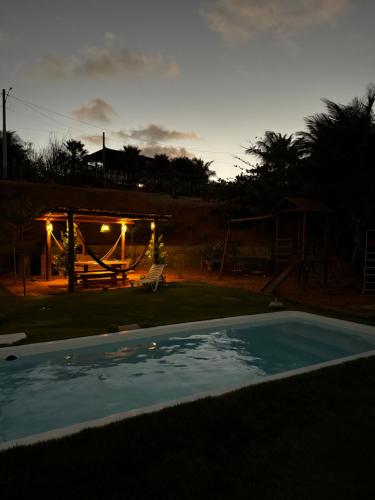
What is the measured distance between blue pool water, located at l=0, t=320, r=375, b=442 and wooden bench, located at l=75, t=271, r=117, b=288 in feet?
21.9

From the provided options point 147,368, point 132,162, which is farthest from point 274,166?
point 147,368

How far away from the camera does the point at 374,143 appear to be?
1311 cm

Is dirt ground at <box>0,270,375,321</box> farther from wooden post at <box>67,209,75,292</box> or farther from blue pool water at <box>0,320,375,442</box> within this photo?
blue pool water at <box>0,320,375,442</box>

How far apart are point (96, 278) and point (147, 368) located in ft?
25.1

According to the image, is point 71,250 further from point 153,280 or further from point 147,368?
point 147,368

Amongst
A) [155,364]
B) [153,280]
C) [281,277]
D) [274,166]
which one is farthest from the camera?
[274,166]

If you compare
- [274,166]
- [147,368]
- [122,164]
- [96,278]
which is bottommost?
[147,368]

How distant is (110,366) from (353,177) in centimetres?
1145

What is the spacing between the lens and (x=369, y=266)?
503 inches

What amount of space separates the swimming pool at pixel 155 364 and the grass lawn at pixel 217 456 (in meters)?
0.40

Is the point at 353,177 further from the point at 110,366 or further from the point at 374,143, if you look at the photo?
the point at 110,366

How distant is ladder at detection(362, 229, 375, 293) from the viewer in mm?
12109

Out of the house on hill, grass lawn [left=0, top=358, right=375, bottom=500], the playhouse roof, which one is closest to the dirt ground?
the playhouse roof

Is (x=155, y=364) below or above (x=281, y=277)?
below
